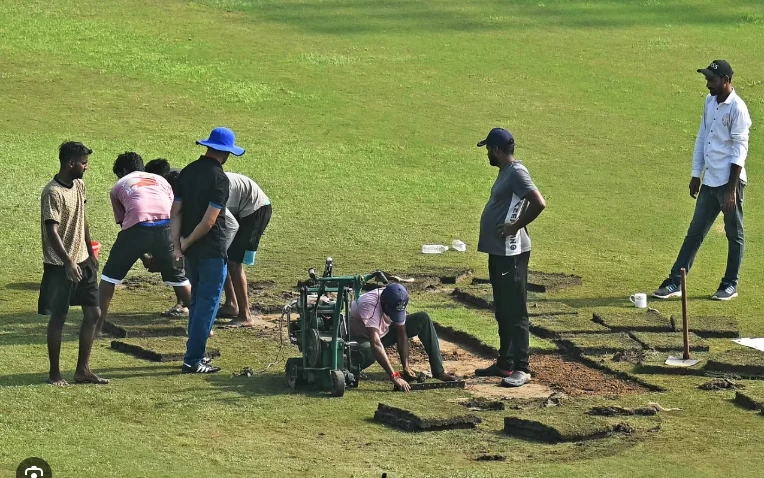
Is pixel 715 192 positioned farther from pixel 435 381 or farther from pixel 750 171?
pixel 750 171

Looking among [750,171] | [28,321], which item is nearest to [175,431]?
[28,321]

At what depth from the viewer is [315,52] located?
86.4 ft

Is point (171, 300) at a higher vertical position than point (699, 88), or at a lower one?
lower

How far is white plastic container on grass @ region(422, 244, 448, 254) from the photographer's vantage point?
55.1ft

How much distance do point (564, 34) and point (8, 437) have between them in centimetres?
2087

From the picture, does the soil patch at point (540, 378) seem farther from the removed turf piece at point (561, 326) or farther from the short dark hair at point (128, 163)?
the short dark hair at point (128, 163)

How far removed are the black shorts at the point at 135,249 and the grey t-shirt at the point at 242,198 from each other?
1206 millimetres

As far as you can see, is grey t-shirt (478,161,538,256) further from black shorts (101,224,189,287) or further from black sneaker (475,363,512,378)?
black shorts (101,224,189,287)

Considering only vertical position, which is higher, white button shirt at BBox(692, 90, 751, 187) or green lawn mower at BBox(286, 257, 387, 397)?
white button shirt at BBox(692, 90, 751, 187)

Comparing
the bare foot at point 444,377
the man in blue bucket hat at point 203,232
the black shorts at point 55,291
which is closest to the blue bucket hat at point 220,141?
the man in blue bucket hat at point 203,232

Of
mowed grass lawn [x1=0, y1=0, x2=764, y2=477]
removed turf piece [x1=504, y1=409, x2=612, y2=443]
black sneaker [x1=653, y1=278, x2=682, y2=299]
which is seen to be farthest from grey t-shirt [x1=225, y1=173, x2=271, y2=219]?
removed turf piece [x1=504, y1=409, x2=612, y2=443]

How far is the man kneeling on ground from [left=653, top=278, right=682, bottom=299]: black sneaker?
4.24m

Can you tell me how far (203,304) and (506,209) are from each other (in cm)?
250

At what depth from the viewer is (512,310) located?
11312 millimetres
